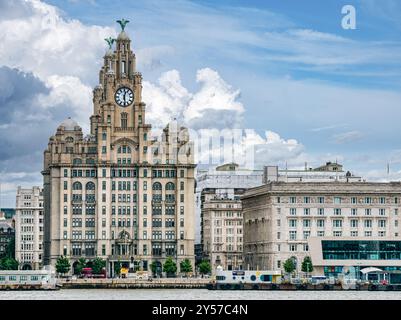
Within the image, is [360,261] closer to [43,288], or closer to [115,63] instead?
[43,288]

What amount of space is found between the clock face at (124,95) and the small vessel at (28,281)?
133ft

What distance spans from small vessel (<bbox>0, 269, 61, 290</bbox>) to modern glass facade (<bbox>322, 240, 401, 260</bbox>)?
30.8 meters

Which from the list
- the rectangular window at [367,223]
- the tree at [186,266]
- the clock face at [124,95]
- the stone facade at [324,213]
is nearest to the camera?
the stone facade at [324,213]

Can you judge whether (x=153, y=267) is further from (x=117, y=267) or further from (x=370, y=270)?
Answer: (x=370, y=270)

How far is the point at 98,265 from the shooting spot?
562 feet

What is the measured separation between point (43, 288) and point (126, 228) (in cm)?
3905

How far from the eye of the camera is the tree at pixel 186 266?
562ft

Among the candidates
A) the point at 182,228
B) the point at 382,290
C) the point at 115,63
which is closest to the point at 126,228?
the point at 182,228

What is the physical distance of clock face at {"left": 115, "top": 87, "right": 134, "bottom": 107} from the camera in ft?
589

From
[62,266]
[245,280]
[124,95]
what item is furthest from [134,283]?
[124,95]

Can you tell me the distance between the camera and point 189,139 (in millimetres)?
177375

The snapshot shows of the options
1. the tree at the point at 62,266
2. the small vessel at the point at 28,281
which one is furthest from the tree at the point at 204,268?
the small vessel at the point at 28,281

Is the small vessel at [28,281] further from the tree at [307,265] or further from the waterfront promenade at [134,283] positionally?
the tree at [307,265]
